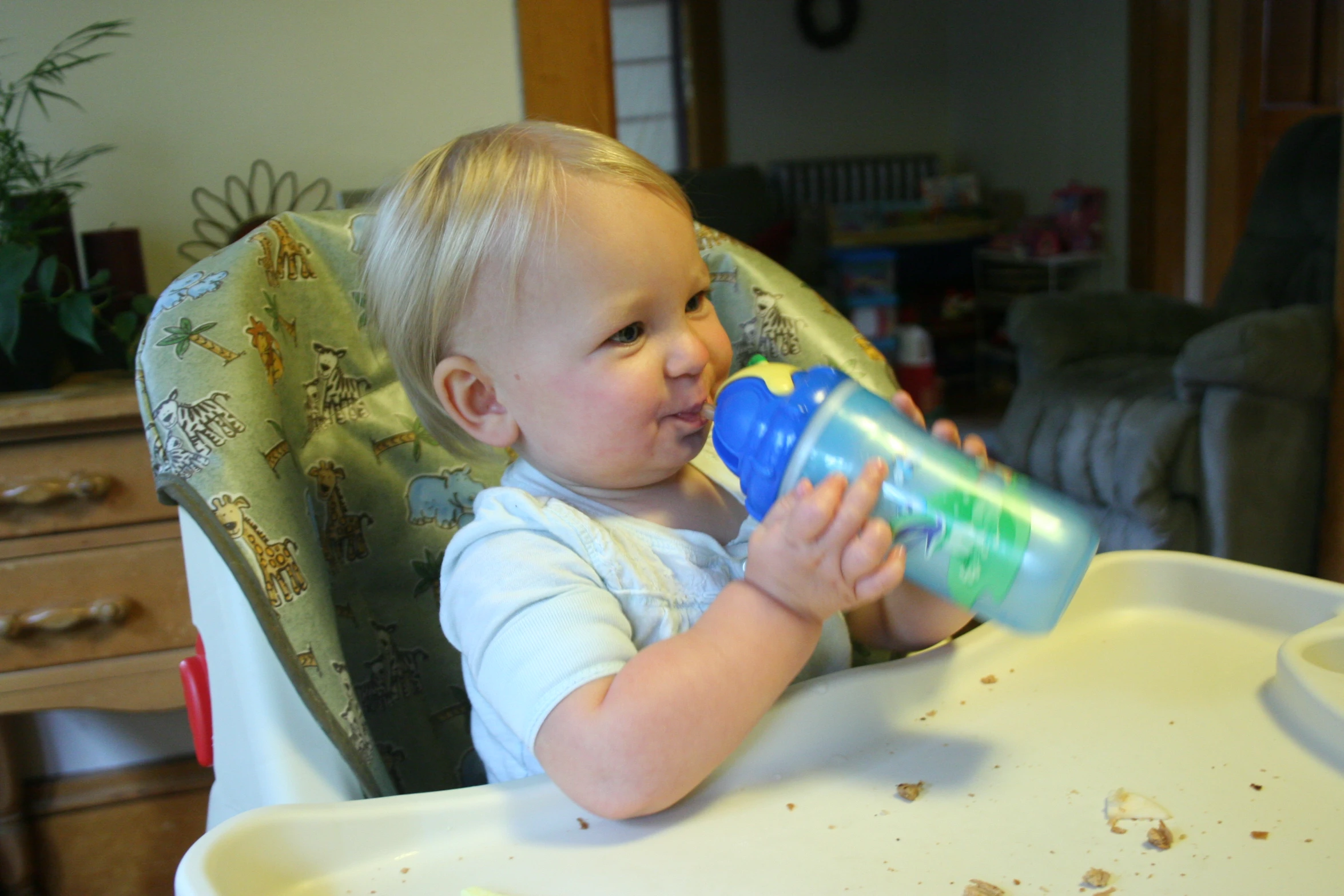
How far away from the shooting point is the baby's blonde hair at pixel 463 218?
0.68 m

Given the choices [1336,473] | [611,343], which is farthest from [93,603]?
[1336,473]

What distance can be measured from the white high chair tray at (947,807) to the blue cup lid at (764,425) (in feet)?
0.51

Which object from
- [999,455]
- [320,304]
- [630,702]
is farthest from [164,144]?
[999,455]

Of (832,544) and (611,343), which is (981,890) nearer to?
(832,544)

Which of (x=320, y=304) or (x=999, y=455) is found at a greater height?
(x=320, y=304)

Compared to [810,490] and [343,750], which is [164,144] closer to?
[343,750]

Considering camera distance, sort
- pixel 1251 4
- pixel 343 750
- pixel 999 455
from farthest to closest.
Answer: pixel 1251 4 → pixel 999 455 → pixel 343 750

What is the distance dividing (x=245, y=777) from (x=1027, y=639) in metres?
0.54

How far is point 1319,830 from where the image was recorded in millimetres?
539

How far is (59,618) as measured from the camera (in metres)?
1.35

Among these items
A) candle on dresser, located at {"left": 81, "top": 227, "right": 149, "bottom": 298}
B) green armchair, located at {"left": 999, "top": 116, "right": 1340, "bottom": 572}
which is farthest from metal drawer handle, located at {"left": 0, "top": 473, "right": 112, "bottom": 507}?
green armchair, located at {"left": 999, "top": 116, "right": 1340, "bottom": 572}

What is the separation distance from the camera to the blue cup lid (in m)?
0.58

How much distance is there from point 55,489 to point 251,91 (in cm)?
59

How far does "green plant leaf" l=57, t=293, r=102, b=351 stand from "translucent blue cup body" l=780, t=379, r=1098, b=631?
111cm
